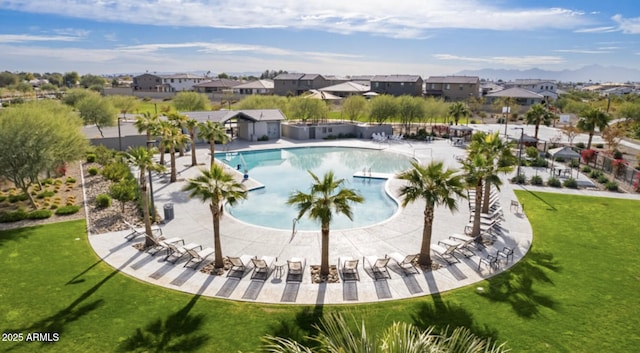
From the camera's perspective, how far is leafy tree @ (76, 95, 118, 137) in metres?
43.8

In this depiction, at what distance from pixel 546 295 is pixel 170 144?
949 inches

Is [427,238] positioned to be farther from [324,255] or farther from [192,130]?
[192,130]

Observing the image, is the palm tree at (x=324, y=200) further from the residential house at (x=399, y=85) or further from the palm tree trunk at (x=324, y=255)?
the residential house at (x=399, y=85)

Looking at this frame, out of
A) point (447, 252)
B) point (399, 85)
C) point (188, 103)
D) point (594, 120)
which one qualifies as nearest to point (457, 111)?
point (594, 120)

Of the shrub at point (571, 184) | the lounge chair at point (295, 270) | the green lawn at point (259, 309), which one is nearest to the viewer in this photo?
the green lawn at point (259, 309)

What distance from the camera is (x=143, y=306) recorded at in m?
12.7

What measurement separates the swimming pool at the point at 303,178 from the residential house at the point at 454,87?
171 ft

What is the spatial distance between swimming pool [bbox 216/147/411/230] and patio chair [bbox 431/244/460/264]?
208 inches

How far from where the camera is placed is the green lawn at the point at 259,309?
11.2 m

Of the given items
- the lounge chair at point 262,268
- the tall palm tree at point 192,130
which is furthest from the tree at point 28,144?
the lounge chair at point 262,268

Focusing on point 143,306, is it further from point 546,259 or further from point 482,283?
point 546,259

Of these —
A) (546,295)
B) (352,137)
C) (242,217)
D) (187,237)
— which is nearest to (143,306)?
(187,237)

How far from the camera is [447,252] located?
16.5 metres

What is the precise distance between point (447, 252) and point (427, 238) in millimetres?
1822
